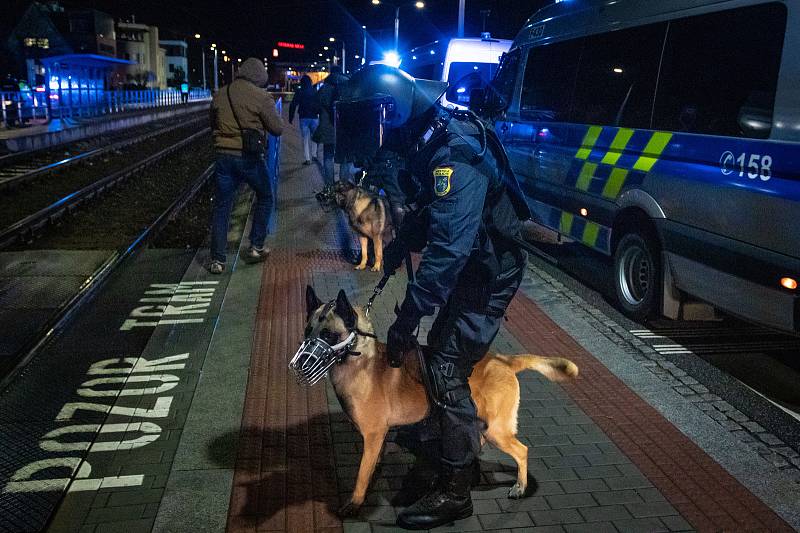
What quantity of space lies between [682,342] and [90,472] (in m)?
4.64

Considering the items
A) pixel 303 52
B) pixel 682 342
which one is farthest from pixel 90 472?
pixel 303 52

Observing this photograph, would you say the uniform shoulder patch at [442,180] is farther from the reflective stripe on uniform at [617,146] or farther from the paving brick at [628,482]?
the reflective stripe on uniform at [617,146]

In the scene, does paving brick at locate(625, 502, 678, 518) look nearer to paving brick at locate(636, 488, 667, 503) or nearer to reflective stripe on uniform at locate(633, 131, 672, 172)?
paving brick at locate(636, 488, 667, 503)

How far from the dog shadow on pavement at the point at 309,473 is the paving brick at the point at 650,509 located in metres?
0.48

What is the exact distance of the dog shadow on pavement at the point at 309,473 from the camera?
3.19 meters

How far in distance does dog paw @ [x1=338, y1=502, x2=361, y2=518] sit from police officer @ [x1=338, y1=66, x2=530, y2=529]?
21 centimetres

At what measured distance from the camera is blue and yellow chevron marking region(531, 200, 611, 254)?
702 cm

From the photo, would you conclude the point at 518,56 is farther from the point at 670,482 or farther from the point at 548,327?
the point at 670,482

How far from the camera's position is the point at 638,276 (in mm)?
6496

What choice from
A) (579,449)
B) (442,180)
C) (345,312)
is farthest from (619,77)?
(345,312)

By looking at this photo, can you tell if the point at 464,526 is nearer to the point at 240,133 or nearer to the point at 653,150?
the point at 653,150

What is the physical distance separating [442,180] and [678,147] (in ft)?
12.4

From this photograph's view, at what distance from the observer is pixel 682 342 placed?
19.2ft

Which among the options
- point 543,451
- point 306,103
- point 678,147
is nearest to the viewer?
point 543,451
